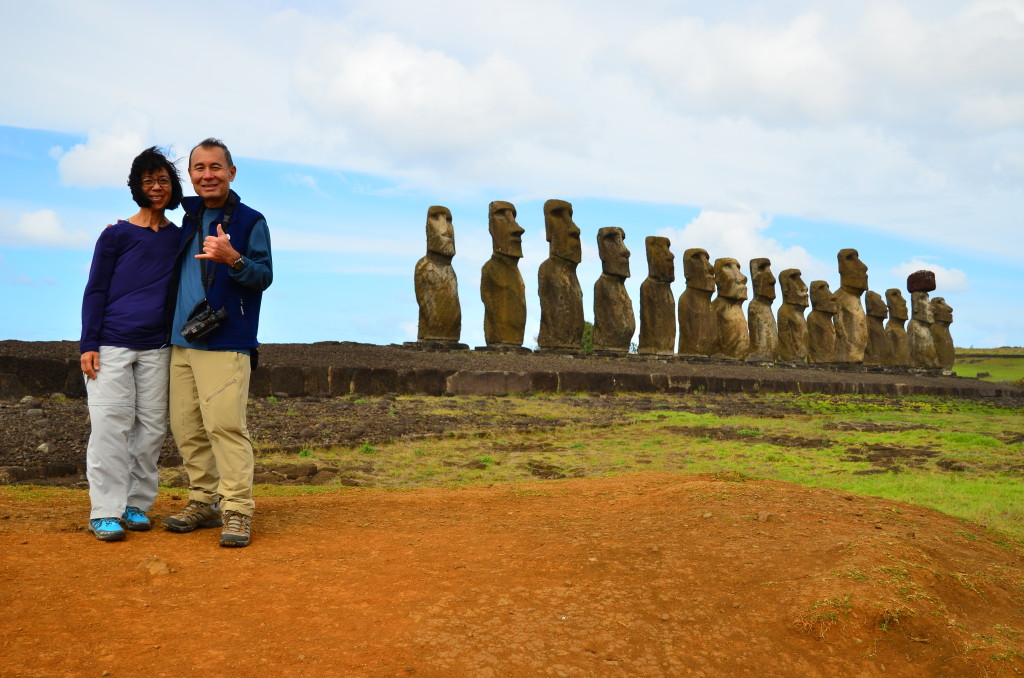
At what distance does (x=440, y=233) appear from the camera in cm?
1917

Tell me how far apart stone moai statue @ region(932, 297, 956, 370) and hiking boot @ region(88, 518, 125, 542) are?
3584 centimetres

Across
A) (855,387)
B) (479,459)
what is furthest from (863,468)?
(855,387)

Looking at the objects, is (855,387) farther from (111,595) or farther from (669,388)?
(111,595)

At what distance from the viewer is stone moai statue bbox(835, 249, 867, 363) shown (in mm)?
31109

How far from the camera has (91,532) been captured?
4152 millimetres

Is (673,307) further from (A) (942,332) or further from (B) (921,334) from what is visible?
(A) (942,332)

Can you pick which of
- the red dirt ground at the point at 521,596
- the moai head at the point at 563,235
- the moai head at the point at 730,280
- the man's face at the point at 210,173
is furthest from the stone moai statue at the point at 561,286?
the man's face at the point at 210,173

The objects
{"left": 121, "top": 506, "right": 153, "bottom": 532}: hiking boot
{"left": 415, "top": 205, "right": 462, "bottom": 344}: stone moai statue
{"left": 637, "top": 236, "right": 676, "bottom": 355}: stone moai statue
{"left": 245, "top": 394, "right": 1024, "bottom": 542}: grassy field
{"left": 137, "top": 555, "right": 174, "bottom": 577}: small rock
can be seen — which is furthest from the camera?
{"left": 637, "top": 236, "right": 676, "bottom": 355}: stone moai statue

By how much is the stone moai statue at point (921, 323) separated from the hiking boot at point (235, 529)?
1322 inches

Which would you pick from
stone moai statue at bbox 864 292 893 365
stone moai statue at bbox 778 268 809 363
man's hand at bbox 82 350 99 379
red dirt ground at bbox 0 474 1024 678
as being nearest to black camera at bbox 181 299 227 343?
man's hand at bbox 82 350 99 379

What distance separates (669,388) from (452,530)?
12.6 m

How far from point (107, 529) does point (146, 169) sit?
1.77 m

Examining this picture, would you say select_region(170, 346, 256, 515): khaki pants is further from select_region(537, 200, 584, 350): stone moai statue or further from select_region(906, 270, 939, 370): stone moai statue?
select_region(906, 270, 939, 370): stone moai statue

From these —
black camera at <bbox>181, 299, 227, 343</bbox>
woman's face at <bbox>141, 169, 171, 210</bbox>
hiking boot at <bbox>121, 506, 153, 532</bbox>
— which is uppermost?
woman's face at <bbox>141, 169, 171, 210</bbox>
